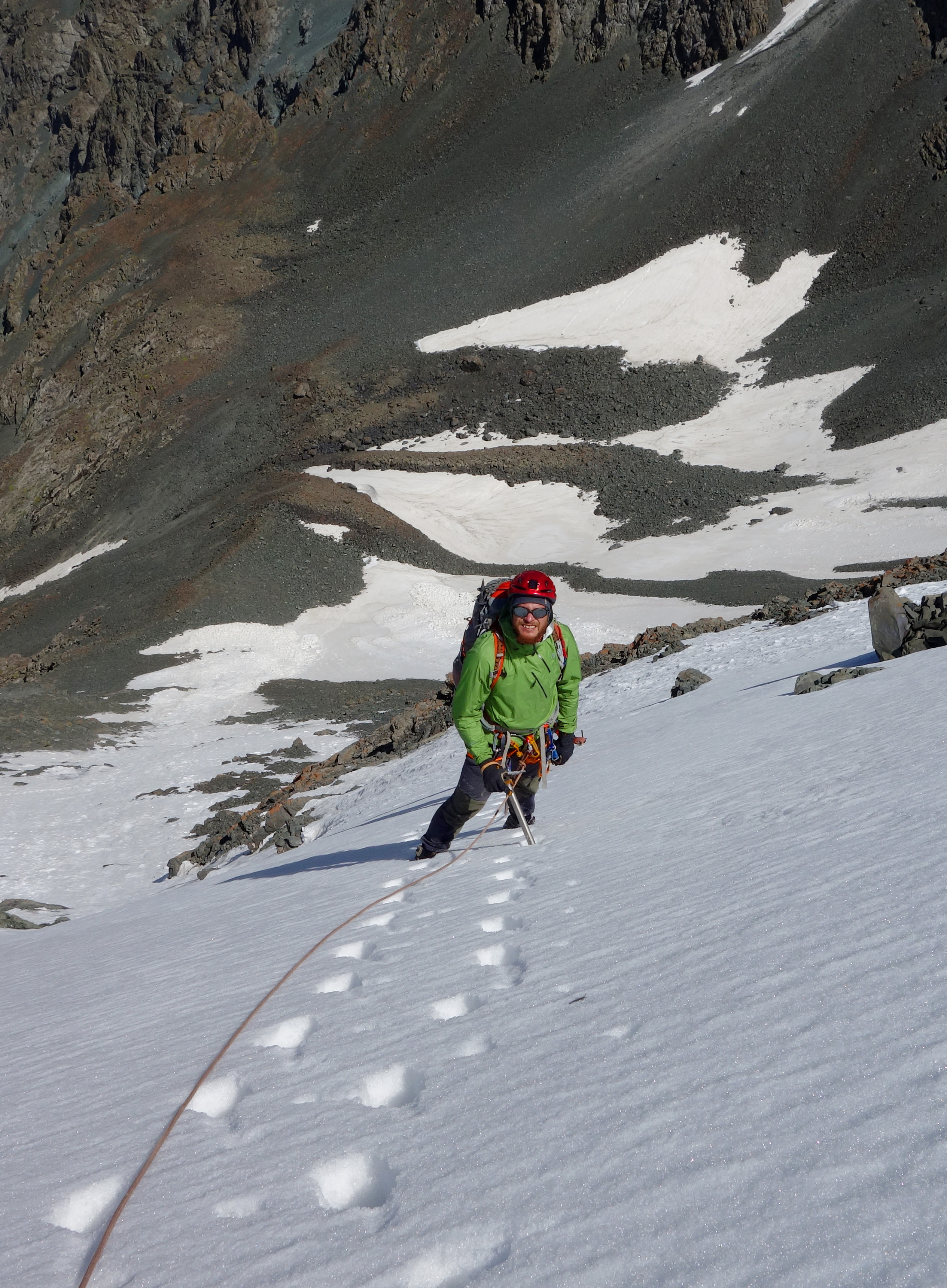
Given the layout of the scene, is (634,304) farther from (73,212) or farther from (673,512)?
(73,212)

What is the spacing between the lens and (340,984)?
4348 mm

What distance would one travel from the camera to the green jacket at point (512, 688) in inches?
236

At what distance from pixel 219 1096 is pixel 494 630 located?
→ 3.32 meters

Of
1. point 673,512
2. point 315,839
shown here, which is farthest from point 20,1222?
point 673,512

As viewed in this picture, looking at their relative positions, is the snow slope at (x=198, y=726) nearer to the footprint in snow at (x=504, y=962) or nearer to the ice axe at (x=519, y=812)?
the ice axe at (x=519, y=812)

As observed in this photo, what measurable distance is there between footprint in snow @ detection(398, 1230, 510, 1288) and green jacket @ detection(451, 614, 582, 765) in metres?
3.71

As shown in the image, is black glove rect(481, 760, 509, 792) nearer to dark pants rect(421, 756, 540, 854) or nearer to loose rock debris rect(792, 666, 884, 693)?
dark pants rect(421, 756, 540, 854)

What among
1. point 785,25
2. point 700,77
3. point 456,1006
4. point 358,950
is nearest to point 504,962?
point 456,1006

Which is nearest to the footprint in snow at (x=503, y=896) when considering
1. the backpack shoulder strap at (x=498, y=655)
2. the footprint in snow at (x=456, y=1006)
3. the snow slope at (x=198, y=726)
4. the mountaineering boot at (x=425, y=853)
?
the backpack shoulder strap at (x=498, y=655)

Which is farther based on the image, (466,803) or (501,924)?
(466,803)

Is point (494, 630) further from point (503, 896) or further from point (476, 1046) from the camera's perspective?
point (476, 1046)

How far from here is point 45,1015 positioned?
5.14m

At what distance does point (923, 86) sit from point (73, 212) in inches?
2908

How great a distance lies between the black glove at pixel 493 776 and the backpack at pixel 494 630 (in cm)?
56
